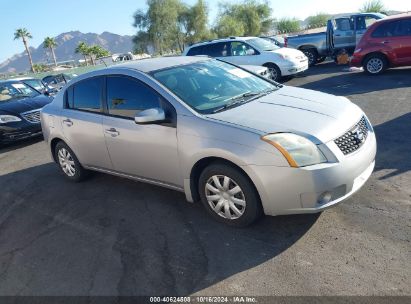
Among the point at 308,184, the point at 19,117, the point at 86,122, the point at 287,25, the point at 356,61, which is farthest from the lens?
the point at 287,25

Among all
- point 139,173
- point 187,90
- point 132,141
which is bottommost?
point 139,173

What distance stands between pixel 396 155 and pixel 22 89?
9.42 m

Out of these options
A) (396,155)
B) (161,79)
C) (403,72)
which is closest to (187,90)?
(161,79)

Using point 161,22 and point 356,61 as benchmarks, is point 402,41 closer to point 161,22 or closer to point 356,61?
point 356,61

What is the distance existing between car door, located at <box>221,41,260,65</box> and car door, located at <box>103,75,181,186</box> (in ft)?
29.1

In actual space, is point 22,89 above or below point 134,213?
above

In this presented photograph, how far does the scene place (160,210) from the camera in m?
4.39

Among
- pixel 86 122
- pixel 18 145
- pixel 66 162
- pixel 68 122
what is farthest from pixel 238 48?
pixel 86 122

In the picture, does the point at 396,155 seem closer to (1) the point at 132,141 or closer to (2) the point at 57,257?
(1) the point at 132,141

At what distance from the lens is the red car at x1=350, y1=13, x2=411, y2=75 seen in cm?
1073

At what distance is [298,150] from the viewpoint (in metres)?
3.22

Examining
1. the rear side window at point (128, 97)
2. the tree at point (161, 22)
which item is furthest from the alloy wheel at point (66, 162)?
the tree at point (161, 22)

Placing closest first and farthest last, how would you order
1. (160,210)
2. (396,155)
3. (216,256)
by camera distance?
(216,256) < (160,210) < (396,155)

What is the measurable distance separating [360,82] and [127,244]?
9.18 meters
